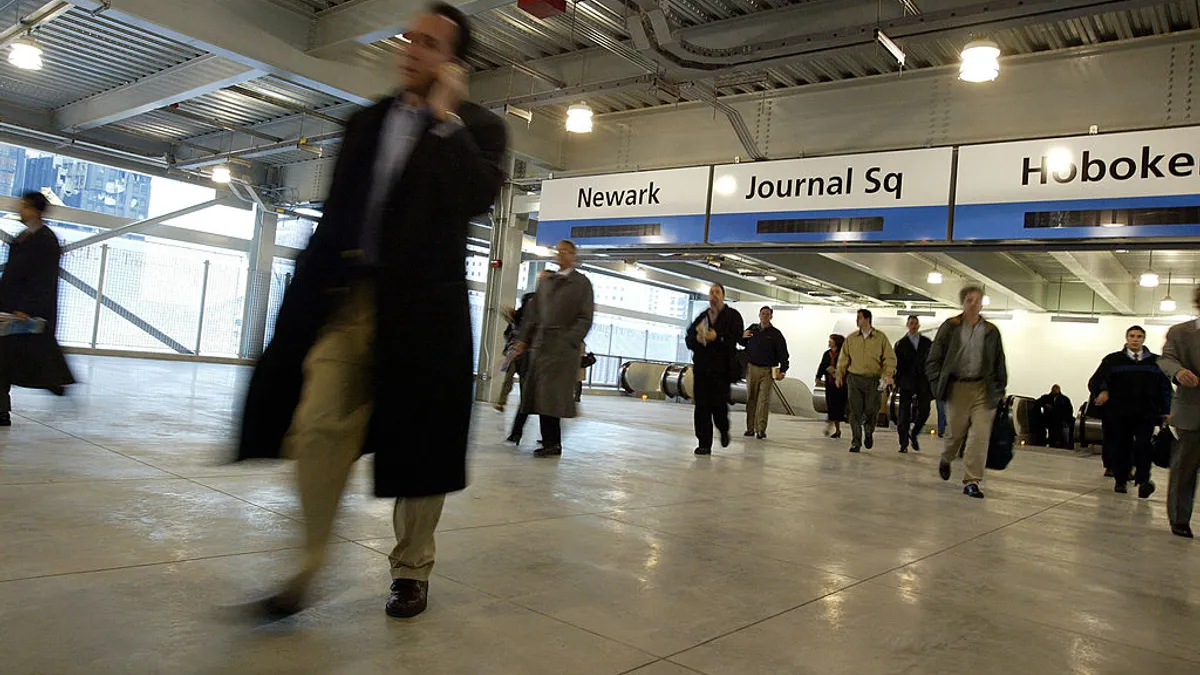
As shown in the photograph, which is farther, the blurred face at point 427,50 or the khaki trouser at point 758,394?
the khaki trouser at point 758,394

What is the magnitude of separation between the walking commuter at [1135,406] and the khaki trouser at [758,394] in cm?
421

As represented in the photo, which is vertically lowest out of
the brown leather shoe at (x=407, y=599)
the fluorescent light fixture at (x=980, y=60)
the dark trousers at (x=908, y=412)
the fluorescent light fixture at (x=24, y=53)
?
the brown leather shoe at (x=407, y=599)

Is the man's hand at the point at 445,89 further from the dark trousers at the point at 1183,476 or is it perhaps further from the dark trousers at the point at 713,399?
the dark trousers at the point at 713,399

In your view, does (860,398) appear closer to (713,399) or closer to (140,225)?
(713,399)

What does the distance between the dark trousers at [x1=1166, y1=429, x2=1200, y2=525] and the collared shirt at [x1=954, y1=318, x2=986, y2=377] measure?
4.55ft

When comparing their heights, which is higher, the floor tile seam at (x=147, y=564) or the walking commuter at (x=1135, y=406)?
the walking commuter at (x=1135, y=406)

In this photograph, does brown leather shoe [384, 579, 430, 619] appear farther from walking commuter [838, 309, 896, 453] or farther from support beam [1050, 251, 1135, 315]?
support beam [1050, 251, 1135, 315]

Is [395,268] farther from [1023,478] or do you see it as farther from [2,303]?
[1023,478]

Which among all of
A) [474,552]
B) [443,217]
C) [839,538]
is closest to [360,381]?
[443,217]

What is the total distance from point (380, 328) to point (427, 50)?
2.57 ft

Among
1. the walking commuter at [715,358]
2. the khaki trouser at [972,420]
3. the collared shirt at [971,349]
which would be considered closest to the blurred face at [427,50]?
the collared shirt at [971,349]

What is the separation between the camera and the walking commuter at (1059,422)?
54.2ft

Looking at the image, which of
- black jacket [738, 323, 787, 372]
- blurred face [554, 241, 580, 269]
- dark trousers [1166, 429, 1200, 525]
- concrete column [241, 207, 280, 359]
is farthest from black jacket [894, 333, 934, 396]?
concrete column [241, 207, 280, 359]

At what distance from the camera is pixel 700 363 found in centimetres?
826
